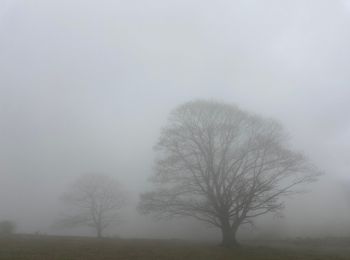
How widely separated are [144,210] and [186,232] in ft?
71.0

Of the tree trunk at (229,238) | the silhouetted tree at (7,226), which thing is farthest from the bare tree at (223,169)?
the silhouetted tree at (7,226)

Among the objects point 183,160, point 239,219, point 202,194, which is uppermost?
point 183,160

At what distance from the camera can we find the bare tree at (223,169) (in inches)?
1395

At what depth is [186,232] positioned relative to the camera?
5631cm

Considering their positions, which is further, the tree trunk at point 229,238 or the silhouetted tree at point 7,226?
the silhouetted tree at point 7,226

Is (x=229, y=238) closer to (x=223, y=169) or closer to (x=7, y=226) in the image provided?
(x=223, y=169)

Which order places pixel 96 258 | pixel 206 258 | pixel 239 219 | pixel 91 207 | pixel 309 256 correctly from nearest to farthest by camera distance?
pixel 96 258, pixel 206 258, pixel 309 256, pixel 239 219, pixel 91 207

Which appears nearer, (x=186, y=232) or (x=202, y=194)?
(x=202, y=194)

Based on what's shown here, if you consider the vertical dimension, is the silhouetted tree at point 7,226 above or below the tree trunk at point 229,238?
above

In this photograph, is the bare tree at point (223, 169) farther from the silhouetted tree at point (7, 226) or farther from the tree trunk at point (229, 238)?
the silhouetted tree at point (7, 226)

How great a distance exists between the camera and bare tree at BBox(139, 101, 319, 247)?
1395 inches

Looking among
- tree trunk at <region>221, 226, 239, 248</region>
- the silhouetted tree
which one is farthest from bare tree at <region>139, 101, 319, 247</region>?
the silhouetted tree

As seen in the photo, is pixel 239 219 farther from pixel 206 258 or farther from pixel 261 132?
pixel 206 258

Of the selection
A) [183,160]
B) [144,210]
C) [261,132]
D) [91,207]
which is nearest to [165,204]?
[144,210]
